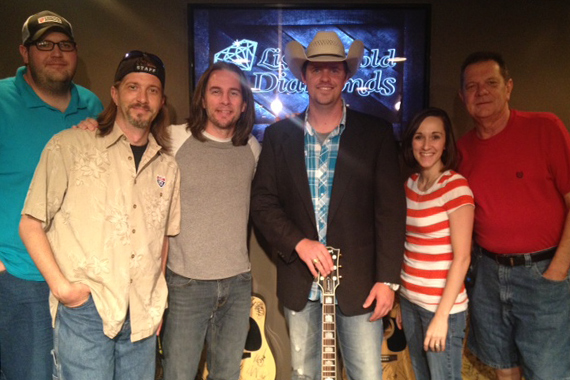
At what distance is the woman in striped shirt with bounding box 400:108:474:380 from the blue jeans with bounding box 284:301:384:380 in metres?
0.25

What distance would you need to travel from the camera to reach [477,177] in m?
2.38

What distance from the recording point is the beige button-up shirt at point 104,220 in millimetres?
1802

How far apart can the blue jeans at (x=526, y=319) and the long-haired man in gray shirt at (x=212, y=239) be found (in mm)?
1458

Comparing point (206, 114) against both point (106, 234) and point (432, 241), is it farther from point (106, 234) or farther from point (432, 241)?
point (432, 241)

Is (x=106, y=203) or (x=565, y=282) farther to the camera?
(x=565, y=282)

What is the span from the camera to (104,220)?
184cm

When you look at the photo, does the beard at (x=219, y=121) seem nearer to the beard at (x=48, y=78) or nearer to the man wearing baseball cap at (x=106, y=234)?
the man wearing baseball cap at (x=106, y=234)

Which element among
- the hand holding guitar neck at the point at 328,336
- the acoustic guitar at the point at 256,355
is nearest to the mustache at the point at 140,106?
the hand holding guitar neck at the point at 328,336

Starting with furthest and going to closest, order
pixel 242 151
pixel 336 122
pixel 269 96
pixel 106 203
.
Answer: pixel 269 96 < pixel 242 151 < pixel 336 122 < pixel 106 203

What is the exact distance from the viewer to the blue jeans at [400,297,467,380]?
2.06m

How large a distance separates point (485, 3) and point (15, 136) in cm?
318

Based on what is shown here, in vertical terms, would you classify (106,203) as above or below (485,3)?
below

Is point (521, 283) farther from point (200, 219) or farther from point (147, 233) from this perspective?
point (147, 233)

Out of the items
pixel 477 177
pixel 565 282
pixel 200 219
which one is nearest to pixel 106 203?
pixel 200 219
